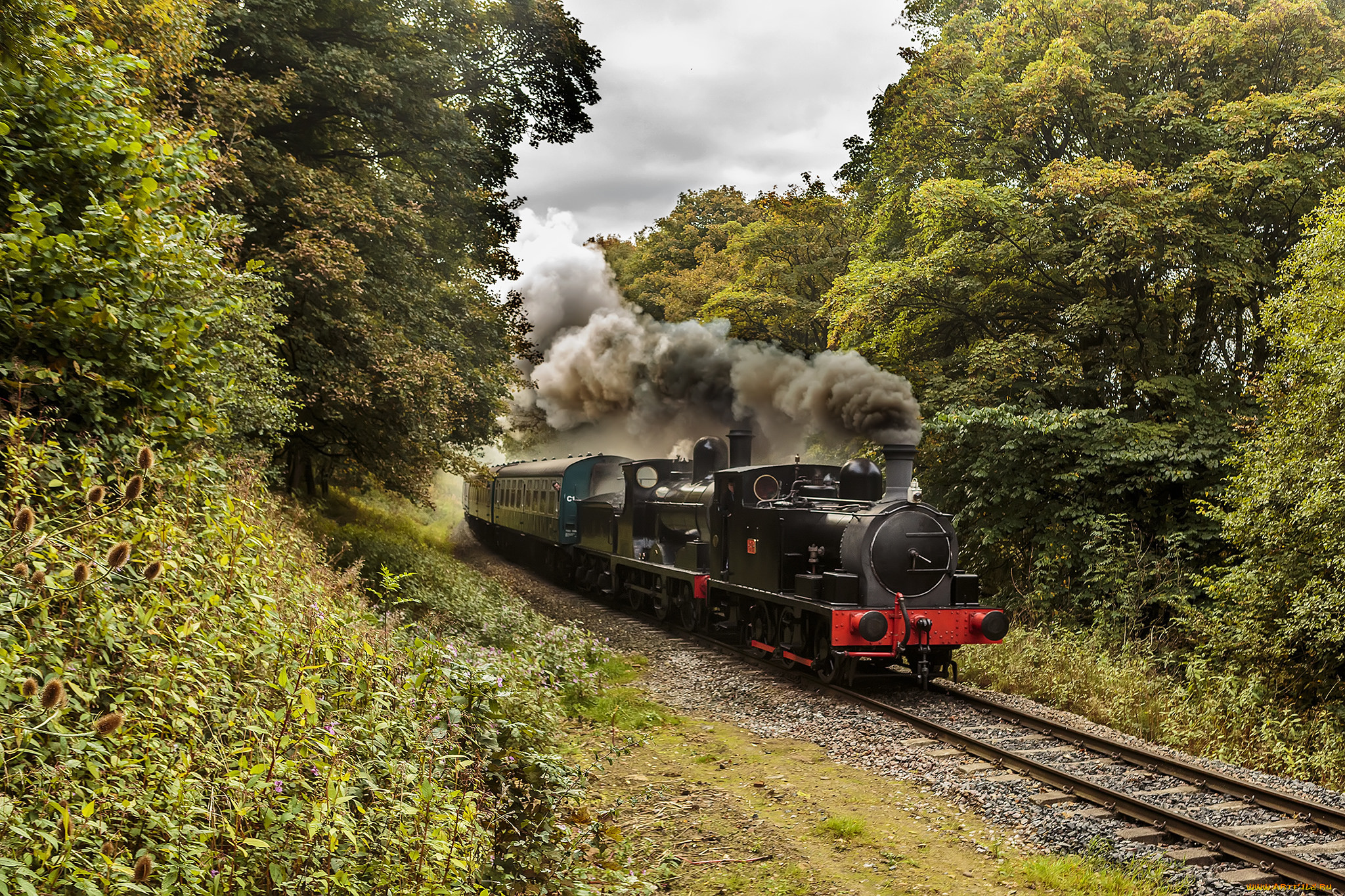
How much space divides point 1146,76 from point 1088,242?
3.78 m

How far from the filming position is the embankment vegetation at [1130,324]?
39.3 ft

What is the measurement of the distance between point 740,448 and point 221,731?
10.8 meters

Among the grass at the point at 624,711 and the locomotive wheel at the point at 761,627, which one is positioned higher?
the locomotive wheel at the point at 761,627

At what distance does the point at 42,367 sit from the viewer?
212 inches

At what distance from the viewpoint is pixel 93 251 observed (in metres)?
5.70

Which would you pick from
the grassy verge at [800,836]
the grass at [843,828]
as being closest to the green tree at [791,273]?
the grassy verge at [800,836]

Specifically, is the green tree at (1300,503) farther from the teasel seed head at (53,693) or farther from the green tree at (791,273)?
the green tree at (791,273)

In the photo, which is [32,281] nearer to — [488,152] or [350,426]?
[350,426]

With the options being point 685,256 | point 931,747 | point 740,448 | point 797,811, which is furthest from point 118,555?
point 685,256

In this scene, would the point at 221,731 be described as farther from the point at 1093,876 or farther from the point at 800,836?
the point at 1093,876

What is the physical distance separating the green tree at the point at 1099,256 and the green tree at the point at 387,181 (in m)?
7.97

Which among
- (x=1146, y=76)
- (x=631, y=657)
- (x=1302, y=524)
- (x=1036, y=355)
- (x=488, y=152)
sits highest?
(x=1146, y=76)

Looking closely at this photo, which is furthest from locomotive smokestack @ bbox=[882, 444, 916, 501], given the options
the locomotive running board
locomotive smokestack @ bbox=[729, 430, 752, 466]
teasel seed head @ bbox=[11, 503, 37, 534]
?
teasel seed head @ bbox=[11, 503, 37, 534]

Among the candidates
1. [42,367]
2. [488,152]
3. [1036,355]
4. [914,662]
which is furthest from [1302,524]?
[488,152]
